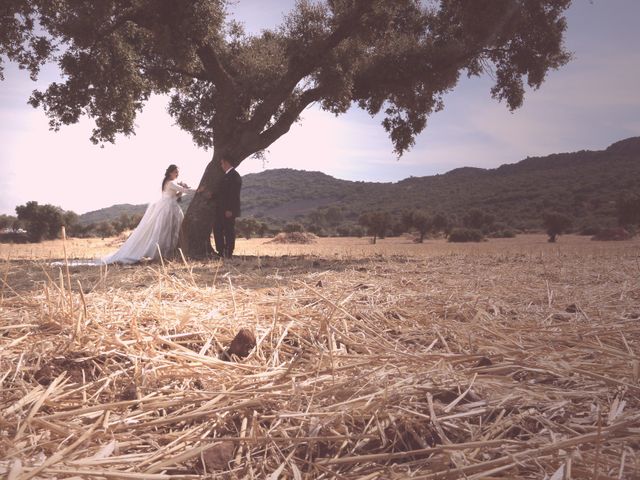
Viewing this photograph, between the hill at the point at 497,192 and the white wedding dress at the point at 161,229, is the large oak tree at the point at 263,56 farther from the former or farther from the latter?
the hill at the point at 497,192

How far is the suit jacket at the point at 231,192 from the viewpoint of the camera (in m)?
10.8

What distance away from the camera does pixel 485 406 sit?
1556 millimetres

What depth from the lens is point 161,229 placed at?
11.2 metres

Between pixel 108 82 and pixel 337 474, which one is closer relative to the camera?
pixel 337 474

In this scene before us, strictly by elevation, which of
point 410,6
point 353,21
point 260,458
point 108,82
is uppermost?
point 410,6

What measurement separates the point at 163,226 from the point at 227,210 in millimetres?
1833

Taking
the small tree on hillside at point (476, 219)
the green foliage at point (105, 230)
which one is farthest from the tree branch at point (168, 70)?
the small tree on hillside at point (476, 219)

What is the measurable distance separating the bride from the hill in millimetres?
28052

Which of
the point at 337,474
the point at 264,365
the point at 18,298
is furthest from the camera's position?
the point at 18,298

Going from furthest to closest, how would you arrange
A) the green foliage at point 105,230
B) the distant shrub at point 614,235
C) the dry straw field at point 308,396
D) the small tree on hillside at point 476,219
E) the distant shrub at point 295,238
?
the small tree on hillside at point 476,219, the green foliage at point 105,230, the distant shrub at point 295,238, the distant shrub at point 614,235, the dry straw field at point 308,396

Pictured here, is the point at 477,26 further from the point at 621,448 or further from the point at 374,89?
the point at 621,448

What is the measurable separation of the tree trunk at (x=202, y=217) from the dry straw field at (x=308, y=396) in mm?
7839

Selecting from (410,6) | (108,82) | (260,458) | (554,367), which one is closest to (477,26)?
(410,6)

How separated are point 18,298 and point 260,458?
8.51ft
